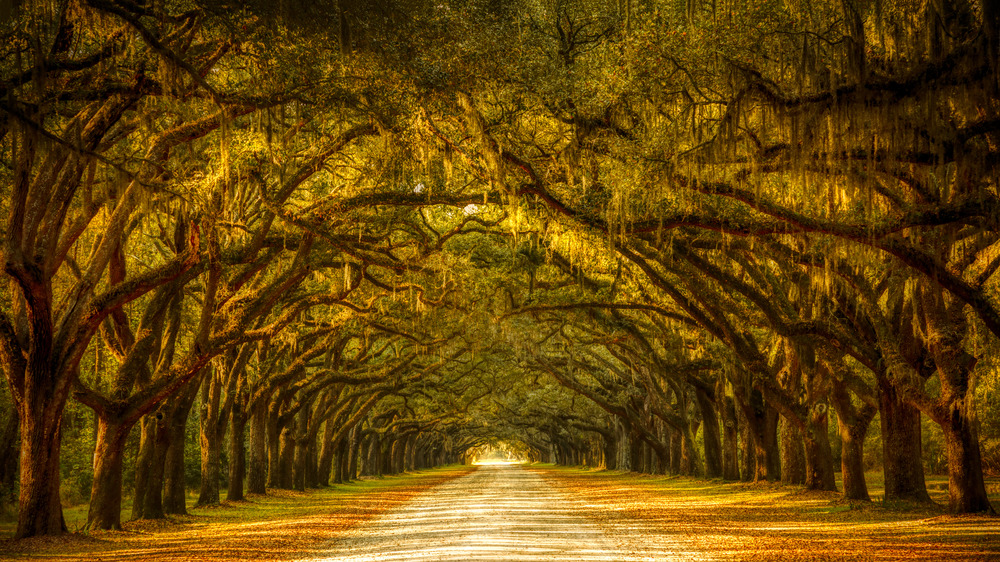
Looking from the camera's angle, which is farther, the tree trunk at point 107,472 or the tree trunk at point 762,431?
the tree trunk at point 762,431

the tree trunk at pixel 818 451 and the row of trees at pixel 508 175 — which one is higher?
the row of trees at pixel 508 175

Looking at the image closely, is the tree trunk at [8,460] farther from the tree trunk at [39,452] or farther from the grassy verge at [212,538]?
the tree trunk at [39,452]

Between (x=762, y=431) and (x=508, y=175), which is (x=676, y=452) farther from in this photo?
(x=508, y=175)

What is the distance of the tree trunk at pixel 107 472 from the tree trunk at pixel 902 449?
13506mm

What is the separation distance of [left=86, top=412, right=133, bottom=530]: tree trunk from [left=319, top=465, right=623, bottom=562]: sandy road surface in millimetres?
4109

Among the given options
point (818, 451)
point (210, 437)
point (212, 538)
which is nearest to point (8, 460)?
point (210, 437)

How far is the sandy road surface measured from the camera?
9844 mm

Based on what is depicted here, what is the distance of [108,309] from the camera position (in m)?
12.9

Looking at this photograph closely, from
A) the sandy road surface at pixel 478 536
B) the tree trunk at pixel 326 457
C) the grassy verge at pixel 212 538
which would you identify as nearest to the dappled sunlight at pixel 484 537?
the sandy road surface at pixel 478 536

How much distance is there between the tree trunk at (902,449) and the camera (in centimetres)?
1664

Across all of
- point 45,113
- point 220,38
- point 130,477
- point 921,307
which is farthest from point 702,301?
point 130,477

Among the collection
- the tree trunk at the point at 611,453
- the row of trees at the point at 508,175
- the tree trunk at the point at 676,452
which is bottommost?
the tree trunk at the point at 611,453

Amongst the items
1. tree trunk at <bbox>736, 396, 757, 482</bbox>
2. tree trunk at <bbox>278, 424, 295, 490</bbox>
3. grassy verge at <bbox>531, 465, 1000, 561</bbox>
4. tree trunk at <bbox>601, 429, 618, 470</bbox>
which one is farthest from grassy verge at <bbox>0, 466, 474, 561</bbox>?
tree trunk at <bbox>601, 429, 618, 470</bbox>

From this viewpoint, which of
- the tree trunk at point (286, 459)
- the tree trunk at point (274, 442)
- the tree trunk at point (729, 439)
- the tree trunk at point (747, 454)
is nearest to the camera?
the tree trunk at point (747, 454)
